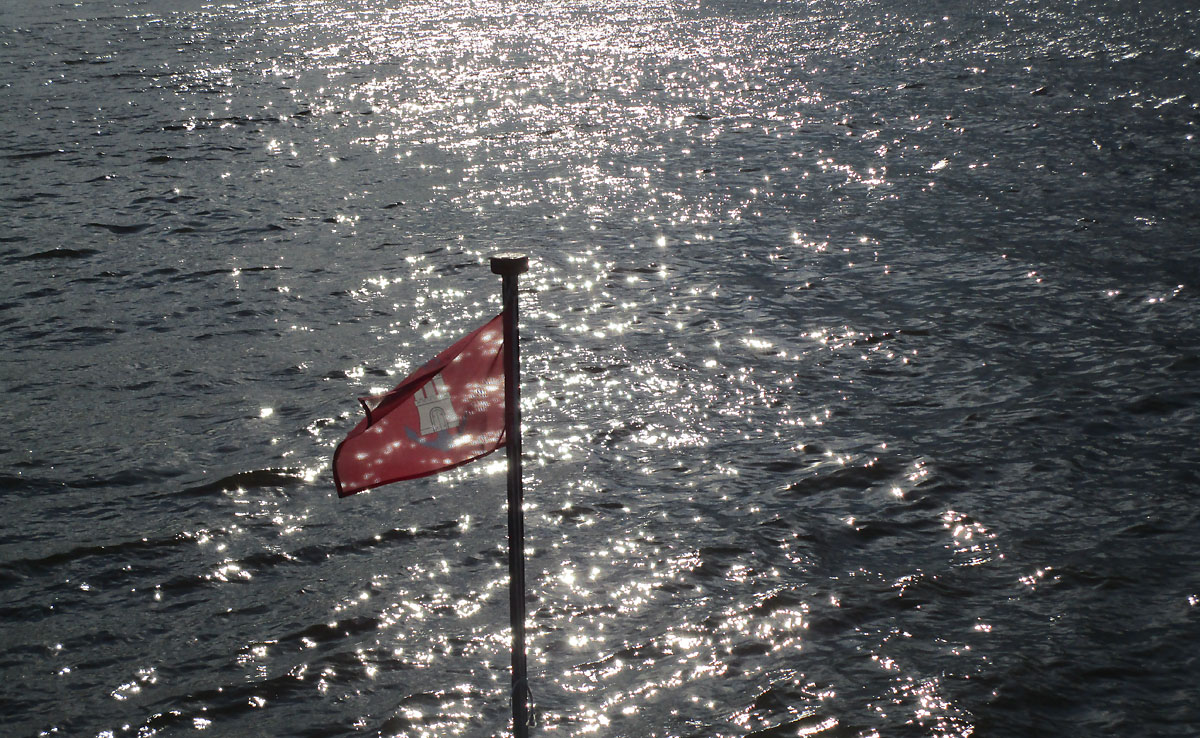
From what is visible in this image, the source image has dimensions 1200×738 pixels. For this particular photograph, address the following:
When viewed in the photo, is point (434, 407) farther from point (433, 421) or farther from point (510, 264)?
point (510, 264)

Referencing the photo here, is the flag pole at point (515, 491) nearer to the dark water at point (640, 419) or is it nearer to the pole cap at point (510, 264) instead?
the pole cap at point (510, 264)

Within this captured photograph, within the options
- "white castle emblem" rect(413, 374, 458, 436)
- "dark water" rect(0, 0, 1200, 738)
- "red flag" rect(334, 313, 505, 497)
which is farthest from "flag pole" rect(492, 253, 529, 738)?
"dark water" rect(0, 0, 1200, 738)

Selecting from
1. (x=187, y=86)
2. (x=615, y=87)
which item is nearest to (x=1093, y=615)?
(x=615, y=87)

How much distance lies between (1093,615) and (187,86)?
25.7 metres

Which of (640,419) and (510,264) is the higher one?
(510,264)

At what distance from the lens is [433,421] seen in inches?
221

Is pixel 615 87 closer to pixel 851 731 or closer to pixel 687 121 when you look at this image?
pixel 687 121

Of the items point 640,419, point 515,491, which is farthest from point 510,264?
point 640,419

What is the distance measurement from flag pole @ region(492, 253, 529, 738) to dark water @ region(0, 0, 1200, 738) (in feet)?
3.17

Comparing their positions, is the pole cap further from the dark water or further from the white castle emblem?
the dark water

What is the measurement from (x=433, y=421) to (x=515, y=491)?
0.52 meters

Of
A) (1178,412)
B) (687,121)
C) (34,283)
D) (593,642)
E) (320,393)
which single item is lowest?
(593,642)

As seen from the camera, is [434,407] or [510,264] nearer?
[510,264]

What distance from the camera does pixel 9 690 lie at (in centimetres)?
708
